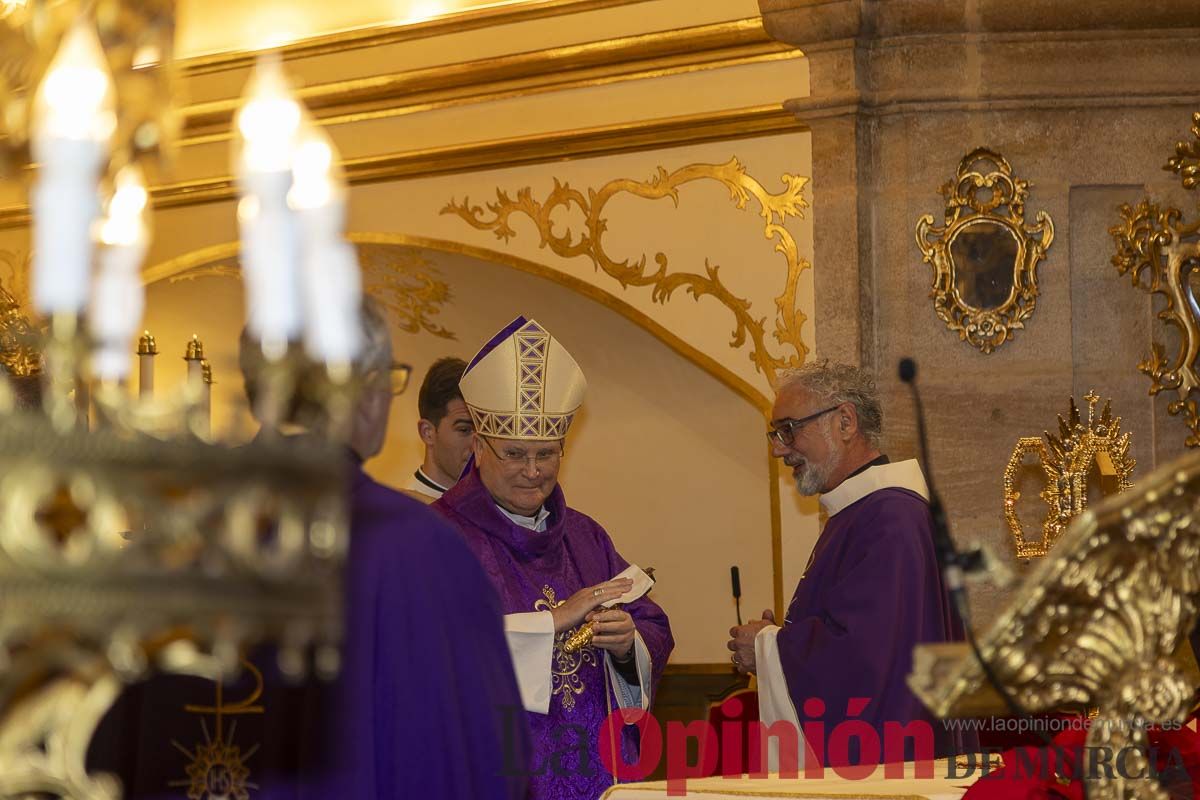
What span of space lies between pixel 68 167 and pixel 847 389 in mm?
4128

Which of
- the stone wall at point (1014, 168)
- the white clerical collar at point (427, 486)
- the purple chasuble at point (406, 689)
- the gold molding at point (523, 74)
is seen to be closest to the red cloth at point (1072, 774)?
the purple chasuble at point (406, 689)

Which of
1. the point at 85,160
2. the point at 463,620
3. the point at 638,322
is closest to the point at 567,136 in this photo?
the point at 638,322

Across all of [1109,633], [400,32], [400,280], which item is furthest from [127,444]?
[400,280]

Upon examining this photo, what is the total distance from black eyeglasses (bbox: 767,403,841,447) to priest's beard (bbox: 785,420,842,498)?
4 centimetres

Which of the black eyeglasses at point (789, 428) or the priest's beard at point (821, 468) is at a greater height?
the black eyeglasses at point (789, 428)

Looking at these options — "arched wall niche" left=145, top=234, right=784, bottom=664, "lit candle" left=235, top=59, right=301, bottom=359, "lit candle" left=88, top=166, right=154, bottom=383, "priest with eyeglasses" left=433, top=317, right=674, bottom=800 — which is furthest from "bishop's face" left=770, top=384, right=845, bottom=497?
"lit candle" left=235, top=59, right=301, bottom=359

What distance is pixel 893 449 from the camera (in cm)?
644

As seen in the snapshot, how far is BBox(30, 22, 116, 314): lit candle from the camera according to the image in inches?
48.7

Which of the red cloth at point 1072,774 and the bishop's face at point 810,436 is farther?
the bishop's face at point 810,436

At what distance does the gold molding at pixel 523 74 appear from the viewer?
23.0ft

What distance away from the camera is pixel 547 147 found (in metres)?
7.47

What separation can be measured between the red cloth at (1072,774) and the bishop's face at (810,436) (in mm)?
2694

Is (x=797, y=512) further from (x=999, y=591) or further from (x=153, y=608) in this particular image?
(x=153, y=608)

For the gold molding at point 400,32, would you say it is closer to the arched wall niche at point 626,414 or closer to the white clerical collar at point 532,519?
the arched wall niche at point 626,414
